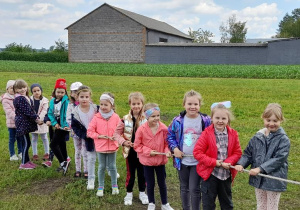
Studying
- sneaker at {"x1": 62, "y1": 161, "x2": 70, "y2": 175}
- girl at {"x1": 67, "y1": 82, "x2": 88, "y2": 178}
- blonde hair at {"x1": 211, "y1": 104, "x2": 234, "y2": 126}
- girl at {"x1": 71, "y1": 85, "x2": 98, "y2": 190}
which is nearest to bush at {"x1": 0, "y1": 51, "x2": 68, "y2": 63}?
sneaker at {"x1": 62, "y1": 161, "x2": 70, "y2": 175}

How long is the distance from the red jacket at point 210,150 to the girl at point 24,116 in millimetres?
3631

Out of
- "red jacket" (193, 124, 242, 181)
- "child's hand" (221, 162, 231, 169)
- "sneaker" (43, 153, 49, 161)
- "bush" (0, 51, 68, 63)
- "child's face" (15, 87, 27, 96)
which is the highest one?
"bush" (0, 51, 68, 63)

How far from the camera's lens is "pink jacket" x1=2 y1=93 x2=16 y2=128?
6.51m

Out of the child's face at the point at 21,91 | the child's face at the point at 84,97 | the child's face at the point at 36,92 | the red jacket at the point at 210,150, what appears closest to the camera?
the red jacket at the point at 210,150

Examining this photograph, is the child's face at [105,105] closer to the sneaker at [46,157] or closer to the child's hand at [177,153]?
the child's hand at [177,153]

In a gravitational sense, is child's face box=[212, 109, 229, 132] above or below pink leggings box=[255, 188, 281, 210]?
above

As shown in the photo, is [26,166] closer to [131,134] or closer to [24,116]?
[24,116]

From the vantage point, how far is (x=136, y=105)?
4.58m

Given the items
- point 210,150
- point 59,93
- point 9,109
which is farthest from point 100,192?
point 9,109

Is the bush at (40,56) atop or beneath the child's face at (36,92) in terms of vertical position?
atop

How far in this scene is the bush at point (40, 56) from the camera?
2377 inches

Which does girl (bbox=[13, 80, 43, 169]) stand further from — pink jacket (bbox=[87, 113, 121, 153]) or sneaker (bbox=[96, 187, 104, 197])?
sneaker (bbox=[96, 187, 104, 197])

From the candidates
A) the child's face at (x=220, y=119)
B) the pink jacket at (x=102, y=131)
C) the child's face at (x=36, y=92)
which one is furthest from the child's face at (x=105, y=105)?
the child's face at (x=36, y=92)

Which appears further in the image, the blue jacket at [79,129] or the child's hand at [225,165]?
the blue jacket at [79,129]
